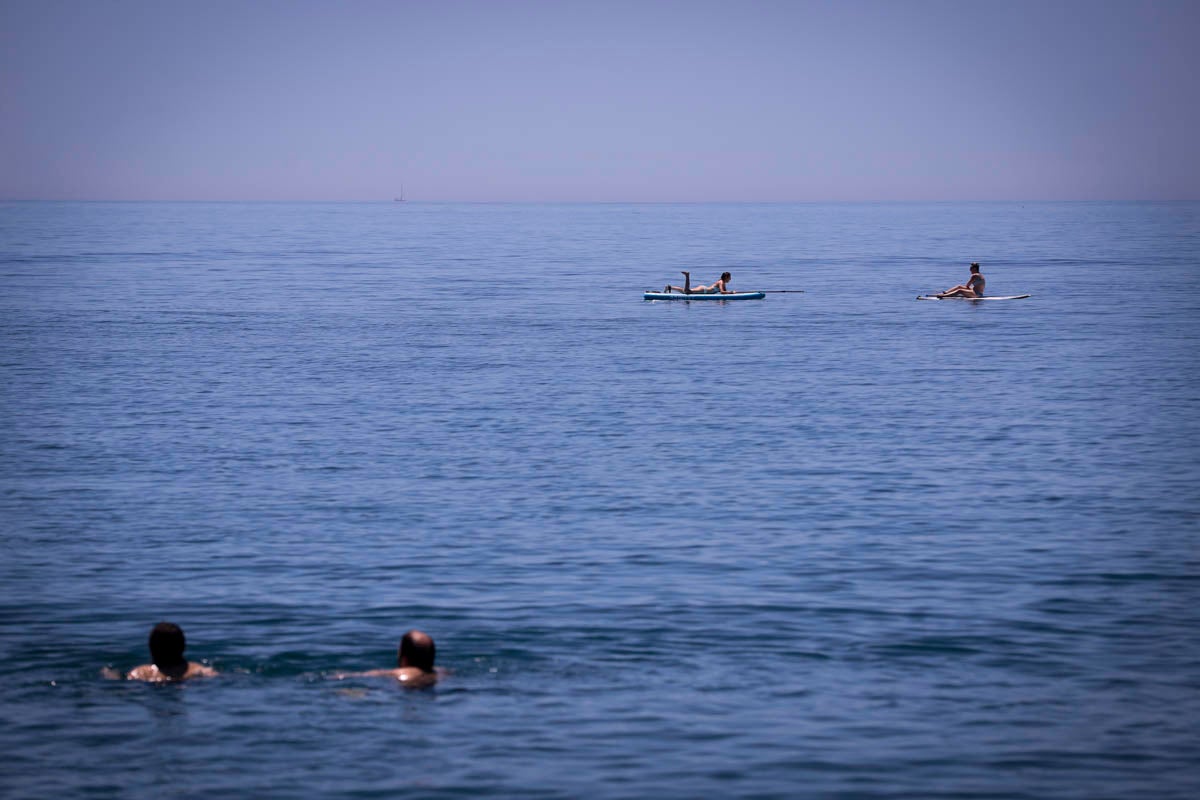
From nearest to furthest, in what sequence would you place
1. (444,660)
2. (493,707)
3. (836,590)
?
(493,707) → (444,660) → (836,590)

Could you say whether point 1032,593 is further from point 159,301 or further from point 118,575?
point 159,301

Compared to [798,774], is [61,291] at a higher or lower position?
higher

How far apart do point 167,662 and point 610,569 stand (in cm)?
749

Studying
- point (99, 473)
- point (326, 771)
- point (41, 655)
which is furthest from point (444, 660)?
point (99, 473)

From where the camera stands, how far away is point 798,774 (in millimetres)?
14594

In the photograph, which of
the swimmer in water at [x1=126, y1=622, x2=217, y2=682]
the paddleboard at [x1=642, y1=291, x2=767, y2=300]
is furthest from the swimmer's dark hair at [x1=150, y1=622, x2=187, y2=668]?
the paddleboard at [x1=642, y1=291, x2=767, y2=300]

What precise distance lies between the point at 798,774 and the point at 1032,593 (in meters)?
7.95

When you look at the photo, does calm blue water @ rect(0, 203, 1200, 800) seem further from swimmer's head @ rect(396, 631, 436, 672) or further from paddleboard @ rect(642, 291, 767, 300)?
paddleboard @ rect(642, 291, 767, 300)

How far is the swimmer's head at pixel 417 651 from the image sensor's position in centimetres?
1681

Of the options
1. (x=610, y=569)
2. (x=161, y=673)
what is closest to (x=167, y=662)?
(x=161, y=673)

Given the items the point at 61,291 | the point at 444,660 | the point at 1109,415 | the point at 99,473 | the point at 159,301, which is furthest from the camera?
the point at 61,291

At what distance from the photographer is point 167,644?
17.0m

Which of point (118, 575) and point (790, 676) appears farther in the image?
point (118, 575)

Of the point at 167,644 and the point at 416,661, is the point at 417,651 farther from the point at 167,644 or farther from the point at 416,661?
the point at 167,644
